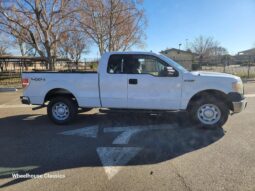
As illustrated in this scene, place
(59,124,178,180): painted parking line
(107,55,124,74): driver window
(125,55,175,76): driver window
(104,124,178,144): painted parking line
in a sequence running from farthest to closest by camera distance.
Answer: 1. (107,55,124,74): driver window
2. (125,55,175,76): driver window
3. (104,124,178,144): painted parking line
4. (59,124,178,180): painted parking line

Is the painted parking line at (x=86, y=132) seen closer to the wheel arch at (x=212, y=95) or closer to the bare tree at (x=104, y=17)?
the wheel arch at (x=212, y=95)

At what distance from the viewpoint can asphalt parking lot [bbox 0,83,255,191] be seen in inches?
132

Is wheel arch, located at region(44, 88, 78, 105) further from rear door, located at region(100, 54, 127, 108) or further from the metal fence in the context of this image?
the metal fence

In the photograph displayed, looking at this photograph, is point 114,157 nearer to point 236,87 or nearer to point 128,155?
point 128,155

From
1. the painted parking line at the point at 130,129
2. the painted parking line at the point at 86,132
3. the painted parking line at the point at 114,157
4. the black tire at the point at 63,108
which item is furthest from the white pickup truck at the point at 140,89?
the painted parking line at the point at 114,157

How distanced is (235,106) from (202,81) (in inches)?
38.3

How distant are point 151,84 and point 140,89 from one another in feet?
1.00

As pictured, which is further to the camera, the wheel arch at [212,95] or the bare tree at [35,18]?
the bare tree at [35,18]

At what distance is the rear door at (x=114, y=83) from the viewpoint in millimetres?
5797

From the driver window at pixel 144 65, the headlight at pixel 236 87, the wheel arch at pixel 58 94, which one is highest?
the driver window at pixel 144 65

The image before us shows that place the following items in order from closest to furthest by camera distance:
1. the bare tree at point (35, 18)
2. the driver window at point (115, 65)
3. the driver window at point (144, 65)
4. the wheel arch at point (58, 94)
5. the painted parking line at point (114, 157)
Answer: the painted parking line at point (114, 157) → the driver window at point (144, 65) → the driver window at point (115, 65) → the wheel arch at point (58, 94) → the bare tree at point (35, 18)

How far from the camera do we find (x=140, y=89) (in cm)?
571

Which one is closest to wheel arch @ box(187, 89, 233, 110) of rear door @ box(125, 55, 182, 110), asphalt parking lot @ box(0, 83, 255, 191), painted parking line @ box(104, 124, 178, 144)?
rear door @ box(125, 55, 182, 110)

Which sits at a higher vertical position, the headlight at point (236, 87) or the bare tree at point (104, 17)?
the bare tree at point (104, 17)
